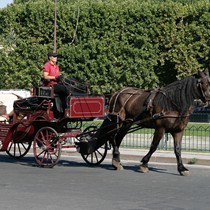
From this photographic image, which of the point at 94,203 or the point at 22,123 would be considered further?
the point at 22,123

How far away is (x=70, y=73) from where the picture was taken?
51.7 metres

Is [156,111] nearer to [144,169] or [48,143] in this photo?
[144,169]

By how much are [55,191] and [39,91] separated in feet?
13.8

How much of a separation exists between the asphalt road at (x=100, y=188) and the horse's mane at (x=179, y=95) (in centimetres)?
136

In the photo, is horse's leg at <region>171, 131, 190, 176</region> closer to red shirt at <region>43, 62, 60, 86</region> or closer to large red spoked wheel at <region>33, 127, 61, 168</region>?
large red spoked wheel at <region>33, 127, 61, 168</region>

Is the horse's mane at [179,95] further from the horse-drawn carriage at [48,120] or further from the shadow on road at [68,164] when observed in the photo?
the horse-drawn carriage at [48,120]

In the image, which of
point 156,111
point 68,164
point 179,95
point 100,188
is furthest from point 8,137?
point 100,188

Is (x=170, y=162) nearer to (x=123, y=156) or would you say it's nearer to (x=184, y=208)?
(x=123, y=156)

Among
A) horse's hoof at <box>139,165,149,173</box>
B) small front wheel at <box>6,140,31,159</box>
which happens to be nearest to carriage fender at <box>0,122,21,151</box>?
small front wheel at <box>6,140,31,159</box>

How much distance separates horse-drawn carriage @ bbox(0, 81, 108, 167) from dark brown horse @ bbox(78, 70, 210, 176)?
494 mm

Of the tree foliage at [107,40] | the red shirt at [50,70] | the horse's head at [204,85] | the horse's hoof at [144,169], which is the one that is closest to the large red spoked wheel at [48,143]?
the red shirt at [50,70]

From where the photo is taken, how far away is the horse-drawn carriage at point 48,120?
1538 centimetres

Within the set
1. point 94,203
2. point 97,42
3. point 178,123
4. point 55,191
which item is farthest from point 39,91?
point 97,42

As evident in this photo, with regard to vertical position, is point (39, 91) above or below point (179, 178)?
above
